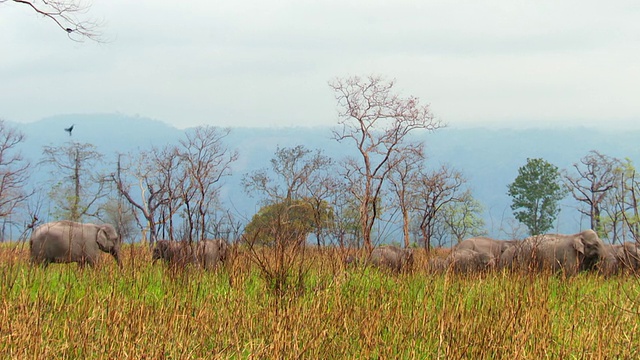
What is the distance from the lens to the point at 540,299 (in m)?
7.44

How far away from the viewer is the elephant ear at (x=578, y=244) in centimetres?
1608

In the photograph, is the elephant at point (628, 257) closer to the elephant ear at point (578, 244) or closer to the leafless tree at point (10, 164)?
the elephant ear at point (578, 244)

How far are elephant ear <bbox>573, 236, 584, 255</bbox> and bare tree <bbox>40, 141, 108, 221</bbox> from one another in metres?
44.1

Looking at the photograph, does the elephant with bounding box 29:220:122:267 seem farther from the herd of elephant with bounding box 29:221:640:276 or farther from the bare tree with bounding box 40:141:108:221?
the bare tree with bounding box 40:141:108:221

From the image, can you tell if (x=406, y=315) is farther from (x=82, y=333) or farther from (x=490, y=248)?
(x=490, y=248)

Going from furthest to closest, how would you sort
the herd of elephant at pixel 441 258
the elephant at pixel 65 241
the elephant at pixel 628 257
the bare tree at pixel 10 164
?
the bare tree at pixel 10 164, the elephant at pixel 65 241, the herd of elephant at pixel 441 258, the elephant at pixel 628 257

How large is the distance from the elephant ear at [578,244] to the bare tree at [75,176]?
44.1 metres

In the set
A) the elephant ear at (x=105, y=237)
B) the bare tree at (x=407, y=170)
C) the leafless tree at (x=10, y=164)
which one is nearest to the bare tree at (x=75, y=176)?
the leafless tree at (x=10, y=164)

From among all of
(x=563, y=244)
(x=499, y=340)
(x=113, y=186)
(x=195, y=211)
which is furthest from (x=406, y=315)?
(x=113, y=186)

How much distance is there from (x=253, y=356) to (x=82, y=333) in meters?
1.75

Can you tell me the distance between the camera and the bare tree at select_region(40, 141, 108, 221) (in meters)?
54.2

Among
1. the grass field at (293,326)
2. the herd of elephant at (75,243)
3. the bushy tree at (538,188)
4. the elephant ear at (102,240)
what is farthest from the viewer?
the bushy tree at (538,188)

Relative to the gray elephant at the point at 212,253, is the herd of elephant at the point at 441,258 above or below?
below

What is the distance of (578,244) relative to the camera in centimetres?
1631
